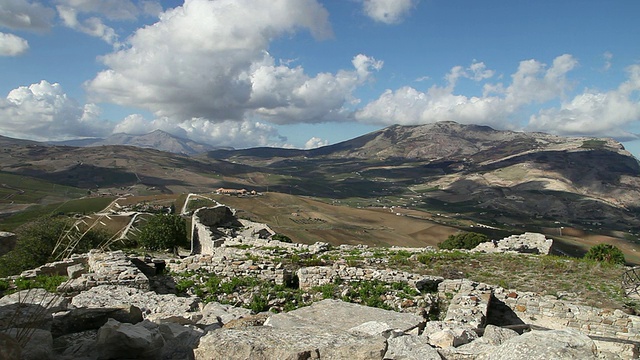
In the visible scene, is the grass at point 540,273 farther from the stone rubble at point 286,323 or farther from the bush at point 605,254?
the bush at point 605,254

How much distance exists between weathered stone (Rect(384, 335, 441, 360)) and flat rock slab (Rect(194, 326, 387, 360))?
1070mm

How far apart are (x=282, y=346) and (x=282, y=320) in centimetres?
377

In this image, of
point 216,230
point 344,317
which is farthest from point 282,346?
point 216,230

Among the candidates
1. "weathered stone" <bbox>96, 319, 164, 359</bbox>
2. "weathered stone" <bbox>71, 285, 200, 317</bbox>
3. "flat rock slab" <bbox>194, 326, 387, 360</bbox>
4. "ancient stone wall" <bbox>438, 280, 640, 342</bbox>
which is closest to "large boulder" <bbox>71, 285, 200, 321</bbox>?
"weathered stone" <bbox>71, 285, 200, 317</bbox>

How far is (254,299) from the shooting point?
16.1m

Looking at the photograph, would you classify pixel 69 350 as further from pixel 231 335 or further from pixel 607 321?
pixel 607 321

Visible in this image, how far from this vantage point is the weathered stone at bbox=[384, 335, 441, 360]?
6932 mm

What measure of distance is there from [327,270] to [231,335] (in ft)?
41.2

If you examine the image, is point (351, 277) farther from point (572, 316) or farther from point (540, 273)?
point (540, 273)

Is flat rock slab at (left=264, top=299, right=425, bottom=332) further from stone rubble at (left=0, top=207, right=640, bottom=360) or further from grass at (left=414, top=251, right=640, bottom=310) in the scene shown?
grass at (left=414, top=251, right=640, bottom=310)

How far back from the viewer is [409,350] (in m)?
7.28

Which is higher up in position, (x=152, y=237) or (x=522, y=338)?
(x=522, y=338)

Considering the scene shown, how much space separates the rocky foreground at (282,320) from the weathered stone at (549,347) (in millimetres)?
21

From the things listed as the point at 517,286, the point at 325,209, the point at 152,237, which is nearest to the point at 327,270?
the point at 517,286
